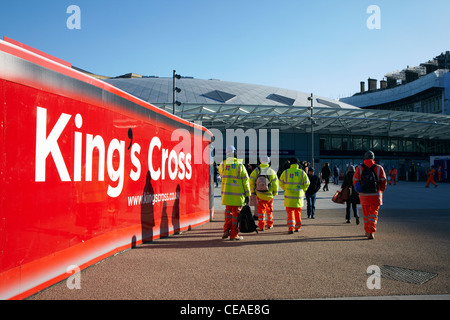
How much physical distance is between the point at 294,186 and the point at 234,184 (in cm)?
165

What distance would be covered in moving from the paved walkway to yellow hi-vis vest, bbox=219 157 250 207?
0.84m

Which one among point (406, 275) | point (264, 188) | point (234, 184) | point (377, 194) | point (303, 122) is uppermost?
point (303, 122)

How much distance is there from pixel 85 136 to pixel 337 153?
150 ft

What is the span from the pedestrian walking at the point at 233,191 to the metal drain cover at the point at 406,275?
2974mm

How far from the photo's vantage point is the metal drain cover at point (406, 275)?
4.57 m

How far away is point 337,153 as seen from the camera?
155 ft

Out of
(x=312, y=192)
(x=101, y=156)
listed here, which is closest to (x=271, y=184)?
(x=312, y=192)

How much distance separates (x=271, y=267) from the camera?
5168 mm

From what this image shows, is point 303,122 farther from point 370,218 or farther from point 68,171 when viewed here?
point 68,171

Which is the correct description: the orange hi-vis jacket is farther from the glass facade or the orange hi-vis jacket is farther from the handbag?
the glass facade

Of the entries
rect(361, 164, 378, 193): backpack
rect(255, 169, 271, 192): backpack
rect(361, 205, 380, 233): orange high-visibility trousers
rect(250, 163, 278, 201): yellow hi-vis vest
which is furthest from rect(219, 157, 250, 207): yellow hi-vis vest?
rect(361, 205, 380, 233): orange high-visibility trousers
